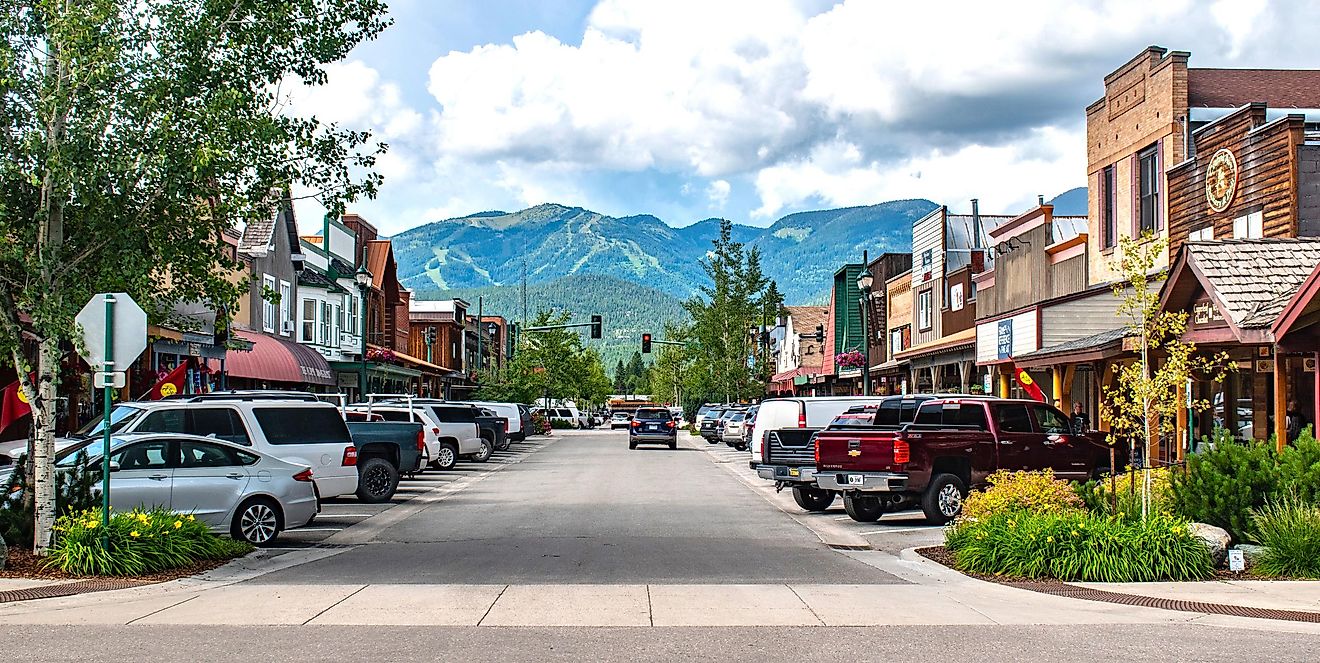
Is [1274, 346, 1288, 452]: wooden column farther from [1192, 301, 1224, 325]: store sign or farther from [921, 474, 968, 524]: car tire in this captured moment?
[921, 474, 968, 524]: car tire

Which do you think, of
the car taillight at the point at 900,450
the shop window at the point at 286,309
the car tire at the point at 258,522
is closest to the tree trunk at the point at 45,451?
the car tire at the point at 258,522

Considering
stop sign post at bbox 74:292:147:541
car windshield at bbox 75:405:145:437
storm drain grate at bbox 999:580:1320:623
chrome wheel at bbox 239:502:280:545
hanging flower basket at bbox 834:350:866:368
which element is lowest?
storm drain grate at bbox 999:580:1320:623

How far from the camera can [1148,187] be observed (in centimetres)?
3052

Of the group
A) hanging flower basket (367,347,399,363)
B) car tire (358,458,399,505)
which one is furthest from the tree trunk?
hanging flower basket (367,347,399,363)

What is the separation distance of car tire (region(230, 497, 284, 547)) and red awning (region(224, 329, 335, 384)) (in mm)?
19709

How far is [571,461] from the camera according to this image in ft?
133

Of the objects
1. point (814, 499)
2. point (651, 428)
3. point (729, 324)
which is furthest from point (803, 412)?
point (729, 324)

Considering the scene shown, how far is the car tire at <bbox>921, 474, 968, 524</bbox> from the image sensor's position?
19078 mm

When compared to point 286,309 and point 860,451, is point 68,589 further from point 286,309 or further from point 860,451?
point 286,309

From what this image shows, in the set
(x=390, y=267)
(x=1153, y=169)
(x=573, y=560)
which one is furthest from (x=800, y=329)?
(x=573, y=560)

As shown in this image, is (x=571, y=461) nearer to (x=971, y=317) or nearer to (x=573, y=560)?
(x=971, y=317)

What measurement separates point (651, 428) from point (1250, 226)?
98.8ft

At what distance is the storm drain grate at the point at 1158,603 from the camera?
10.8m

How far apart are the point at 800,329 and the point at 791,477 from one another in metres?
69.8
